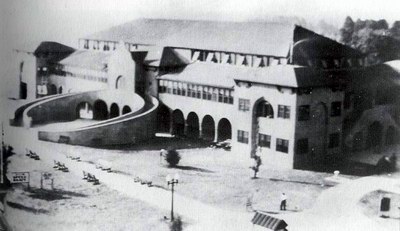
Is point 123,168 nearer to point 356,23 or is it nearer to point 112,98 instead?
point 112,98

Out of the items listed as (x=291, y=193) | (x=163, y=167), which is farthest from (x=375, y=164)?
(x=163, y=167)

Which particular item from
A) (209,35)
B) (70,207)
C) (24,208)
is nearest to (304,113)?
(209,35)

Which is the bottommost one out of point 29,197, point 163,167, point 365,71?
point 29,197

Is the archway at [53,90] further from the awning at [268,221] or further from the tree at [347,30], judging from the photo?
the tree at [347,30]

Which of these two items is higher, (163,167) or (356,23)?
(356,23)

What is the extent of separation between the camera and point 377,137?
4.64m

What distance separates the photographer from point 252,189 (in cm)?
471

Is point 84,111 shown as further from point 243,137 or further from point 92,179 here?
point 243,137

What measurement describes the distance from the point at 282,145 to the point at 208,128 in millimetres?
612

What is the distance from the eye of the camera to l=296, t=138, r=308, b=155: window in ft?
15.4

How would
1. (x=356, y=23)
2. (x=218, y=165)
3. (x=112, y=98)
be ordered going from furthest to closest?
(x=112, y=98)
(x=218, y=165)
(x=356, y=23)

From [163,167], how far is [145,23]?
1.16m

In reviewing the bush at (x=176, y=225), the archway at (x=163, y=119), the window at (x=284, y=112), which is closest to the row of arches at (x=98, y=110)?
the archway at (x=163, y=119)

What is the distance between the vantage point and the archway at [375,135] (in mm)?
4570
